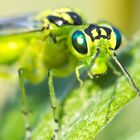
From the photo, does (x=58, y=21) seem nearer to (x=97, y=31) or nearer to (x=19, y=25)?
(x=19, y=25)

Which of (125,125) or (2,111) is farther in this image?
(2,111)

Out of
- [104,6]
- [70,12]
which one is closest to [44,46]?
[70,12]

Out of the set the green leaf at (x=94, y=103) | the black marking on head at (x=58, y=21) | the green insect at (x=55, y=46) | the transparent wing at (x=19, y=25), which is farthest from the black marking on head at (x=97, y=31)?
the transparent wing at (x=19, y=25)

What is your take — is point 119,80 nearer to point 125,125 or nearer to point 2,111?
point 125,125

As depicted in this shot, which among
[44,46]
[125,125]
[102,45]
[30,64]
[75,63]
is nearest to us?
[125,125]

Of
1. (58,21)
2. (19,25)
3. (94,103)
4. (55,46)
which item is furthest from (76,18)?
(94,103)

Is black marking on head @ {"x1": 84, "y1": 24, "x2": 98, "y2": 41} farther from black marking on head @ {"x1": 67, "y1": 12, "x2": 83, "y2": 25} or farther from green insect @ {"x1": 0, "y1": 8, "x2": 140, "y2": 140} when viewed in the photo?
black marking on head @ {"x1": 67, "y1": 12, "x2": 83, "y2": 25}

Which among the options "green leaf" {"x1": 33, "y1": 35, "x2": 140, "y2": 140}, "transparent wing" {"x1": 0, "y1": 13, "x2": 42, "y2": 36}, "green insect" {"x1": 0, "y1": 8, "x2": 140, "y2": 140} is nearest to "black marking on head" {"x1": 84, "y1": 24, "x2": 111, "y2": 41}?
"green insect" {"x1": 0, "y1": 8, "x2": 140, "y2": 140}
